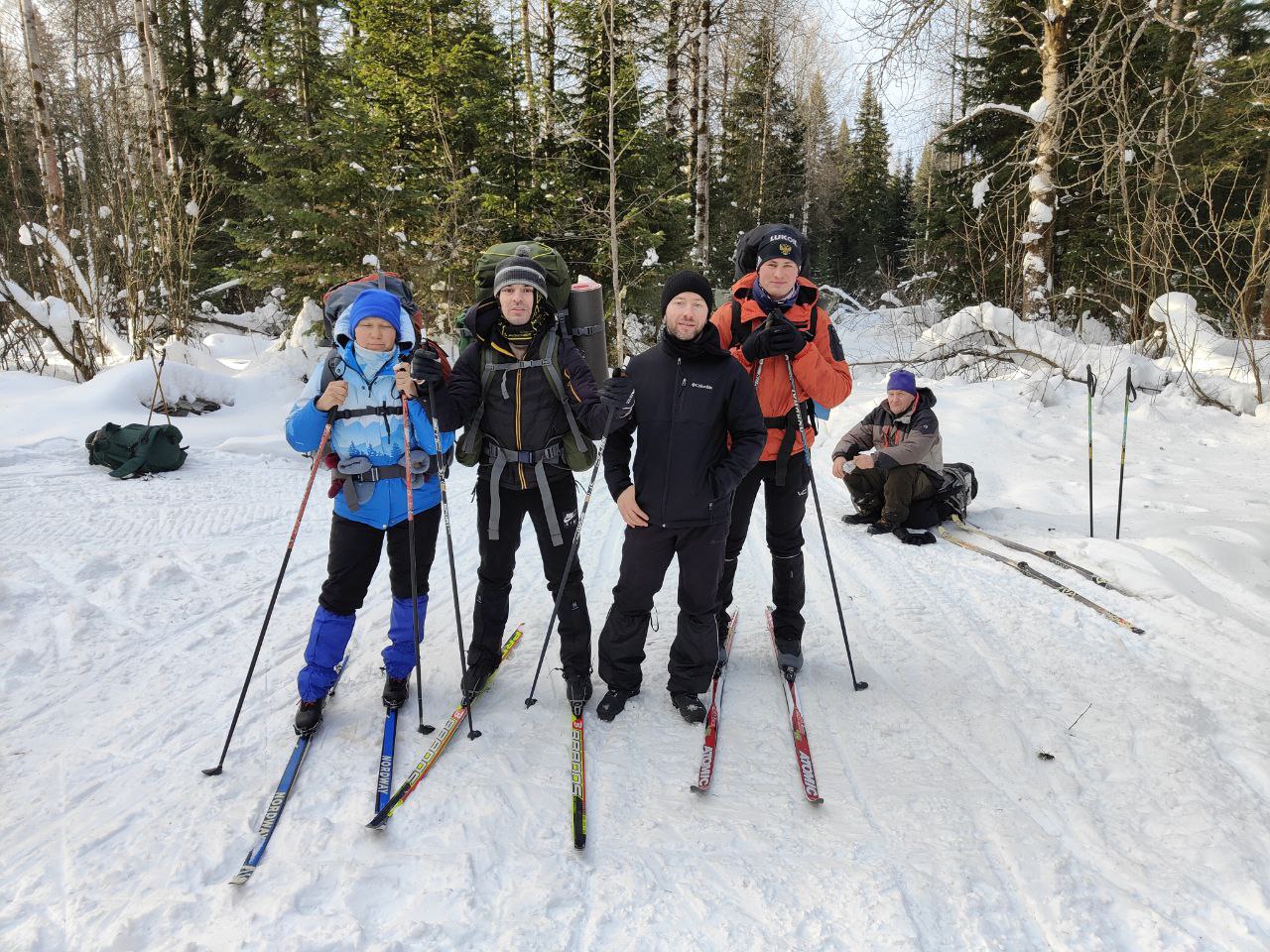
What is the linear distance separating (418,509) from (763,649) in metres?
2.21

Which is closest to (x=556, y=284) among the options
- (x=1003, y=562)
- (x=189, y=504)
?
(x=1003, y=562)

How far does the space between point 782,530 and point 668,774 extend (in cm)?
144

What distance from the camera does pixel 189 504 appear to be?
6.35 metres

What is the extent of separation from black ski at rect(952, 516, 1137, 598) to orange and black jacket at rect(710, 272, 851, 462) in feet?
9.36

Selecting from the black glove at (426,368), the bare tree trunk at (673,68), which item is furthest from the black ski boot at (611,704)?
the bare tree trunk at (673,68)

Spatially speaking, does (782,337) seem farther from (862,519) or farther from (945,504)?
(945,504)

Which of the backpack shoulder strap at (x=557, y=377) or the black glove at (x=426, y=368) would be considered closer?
the black glove at (x=426, y=368)

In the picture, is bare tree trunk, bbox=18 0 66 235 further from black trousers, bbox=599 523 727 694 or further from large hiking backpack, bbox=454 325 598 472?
black trousers, bbox=599 523 727 694

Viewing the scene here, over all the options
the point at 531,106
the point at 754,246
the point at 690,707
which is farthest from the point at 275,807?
the point at 531,106

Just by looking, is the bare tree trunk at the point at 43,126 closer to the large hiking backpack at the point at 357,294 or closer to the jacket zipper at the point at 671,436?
the large hiking backpack at the point at 357,294

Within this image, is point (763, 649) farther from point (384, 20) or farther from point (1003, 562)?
point (384, 20)

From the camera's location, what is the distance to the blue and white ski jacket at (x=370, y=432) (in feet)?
10.6

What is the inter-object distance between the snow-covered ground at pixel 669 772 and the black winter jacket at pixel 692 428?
1.12m

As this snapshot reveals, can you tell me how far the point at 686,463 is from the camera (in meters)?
3.23
